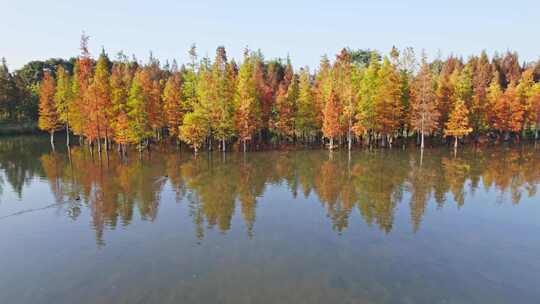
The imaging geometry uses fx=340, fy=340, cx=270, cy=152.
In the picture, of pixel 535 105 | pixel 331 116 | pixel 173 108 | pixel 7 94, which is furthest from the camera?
pixel 7 94

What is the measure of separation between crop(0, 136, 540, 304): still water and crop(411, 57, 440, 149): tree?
1953cm

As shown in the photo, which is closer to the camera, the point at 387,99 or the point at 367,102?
the point at 387,99

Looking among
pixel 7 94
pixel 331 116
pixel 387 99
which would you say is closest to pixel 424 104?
pixel 387 99

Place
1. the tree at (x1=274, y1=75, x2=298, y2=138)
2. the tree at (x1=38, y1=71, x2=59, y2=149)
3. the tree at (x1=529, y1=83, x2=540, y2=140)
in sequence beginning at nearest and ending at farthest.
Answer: the tree at (x1=274, y1=75, x2=298, y2=138) → the tree at (x1=38, y1=71, x2=59, y2=149) → the tree at (x1=529, y1=83, x2=540, y2=140)

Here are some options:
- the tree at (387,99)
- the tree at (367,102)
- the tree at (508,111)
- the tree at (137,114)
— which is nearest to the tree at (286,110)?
the tree at (367,102)

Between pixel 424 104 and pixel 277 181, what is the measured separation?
37.3 m

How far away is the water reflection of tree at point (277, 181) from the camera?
2738cm

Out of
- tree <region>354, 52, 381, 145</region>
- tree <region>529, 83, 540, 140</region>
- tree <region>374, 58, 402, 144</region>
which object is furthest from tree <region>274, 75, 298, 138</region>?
tree <region>529, 83, 540, 140</region>

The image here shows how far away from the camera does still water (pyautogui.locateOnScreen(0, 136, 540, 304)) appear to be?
51.8ft

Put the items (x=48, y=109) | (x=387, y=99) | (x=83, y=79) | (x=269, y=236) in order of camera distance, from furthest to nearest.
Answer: (x=48, y=109) < (x=387, y=99) < (x=83, y=79) < (x=269, y=236)

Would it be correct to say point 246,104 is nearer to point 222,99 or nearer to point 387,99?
point 222,99

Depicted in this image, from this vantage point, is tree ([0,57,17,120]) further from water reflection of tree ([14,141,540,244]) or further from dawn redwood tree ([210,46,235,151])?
dawn redwood tree ([210,46,235,151])

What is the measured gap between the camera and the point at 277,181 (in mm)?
38656

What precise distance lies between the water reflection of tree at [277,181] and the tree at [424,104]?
22.3 ft
